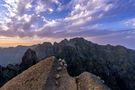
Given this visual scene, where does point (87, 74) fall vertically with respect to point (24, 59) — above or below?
above

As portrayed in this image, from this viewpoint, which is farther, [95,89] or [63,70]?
[63,70]

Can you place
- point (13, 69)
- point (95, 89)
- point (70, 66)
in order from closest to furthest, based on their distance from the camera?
point (95, 89) → point (13, 69) → point (70, 66)

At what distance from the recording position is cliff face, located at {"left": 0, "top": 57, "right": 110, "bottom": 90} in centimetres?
2208

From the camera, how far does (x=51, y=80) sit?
22.3 m

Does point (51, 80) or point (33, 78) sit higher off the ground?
point (33, 78)

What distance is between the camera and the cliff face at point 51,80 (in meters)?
22.1

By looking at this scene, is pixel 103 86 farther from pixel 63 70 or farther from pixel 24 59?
pixel 24 59

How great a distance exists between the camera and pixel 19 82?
2275 cm

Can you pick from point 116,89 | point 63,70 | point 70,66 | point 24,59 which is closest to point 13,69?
point 24,59

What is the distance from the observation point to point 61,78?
23.1 metres

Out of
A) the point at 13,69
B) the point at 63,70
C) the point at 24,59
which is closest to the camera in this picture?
the point at 63,70

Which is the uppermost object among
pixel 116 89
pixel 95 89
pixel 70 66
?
pixel 95 89

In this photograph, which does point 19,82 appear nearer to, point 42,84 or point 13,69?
point 42,84

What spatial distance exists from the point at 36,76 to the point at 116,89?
173m
